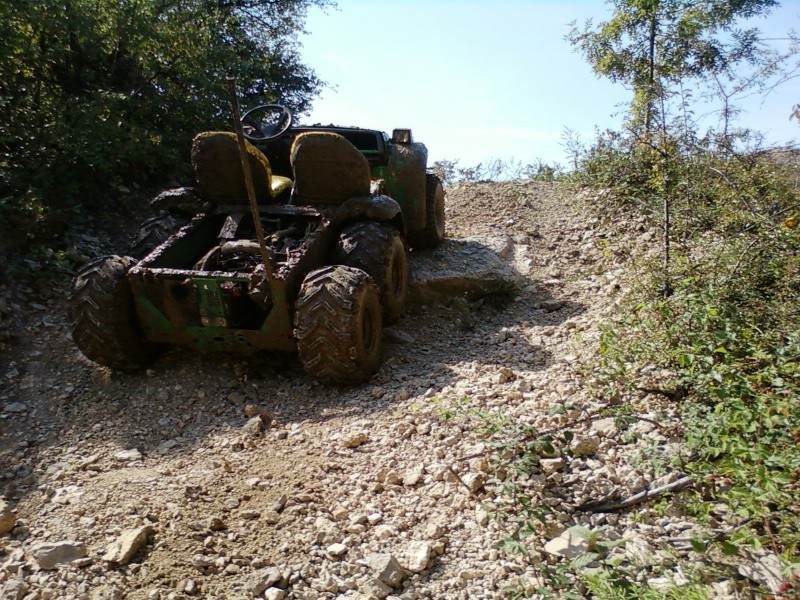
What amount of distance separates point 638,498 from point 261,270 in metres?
2.77

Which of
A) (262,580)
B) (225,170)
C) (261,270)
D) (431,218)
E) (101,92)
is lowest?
(262,580)

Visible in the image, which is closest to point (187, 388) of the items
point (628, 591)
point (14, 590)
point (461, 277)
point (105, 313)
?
point (105, 313)

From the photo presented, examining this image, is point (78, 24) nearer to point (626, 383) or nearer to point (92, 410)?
point (92, 410)

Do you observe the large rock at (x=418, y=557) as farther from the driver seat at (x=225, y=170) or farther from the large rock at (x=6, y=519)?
the driver seat at (x=225, y=170)

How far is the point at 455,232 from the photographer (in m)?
8.29

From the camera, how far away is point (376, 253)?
16.6ft

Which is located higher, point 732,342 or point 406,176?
point 406,176

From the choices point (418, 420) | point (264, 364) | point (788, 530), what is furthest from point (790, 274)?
point (264, 364)

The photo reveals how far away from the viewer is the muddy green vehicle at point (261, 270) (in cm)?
432

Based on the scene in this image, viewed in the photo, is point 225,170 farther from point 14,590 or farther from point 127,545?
point 14,590

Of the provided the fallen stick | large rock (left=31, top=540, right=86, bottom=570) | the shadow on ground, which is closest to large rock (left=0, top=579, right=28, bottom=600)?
large rock (left=31, top=540, right=86, bottom=570)

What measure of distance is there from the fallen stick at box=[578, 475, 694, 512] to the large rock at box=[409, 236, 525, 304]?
11.8ft

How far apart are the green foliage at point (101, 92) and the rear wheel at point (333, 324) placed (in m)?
3.58

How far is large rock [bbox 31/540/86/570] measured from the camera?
2.87 metres
